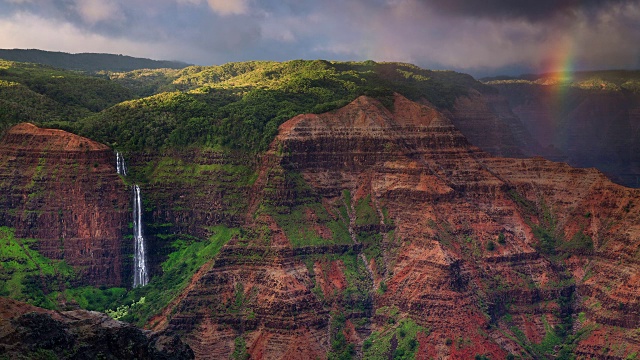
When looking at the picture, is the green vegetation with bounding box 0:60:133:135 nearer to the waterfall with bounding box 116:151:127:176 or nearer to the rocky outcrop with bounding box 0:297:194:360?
the waterfall with bounding box 116:151:127:176

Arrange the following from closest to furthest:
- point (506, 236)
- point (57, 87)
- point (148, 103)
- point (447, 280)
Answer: point (447, 280) → point (506, 236) → point (148, 103) → point (57, 87)

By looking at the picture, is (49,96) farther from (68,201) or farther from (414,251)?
(414,251)

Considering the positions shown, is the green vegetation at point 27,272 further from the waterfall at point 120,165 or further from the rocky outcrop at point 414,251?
the rocky outcrop at point 414,251

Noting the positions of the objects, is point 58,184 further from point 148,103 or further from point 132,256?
point 148,103

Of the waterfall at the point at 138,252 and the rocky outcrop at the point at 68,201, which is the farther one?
the waterfall at the point at 138,252

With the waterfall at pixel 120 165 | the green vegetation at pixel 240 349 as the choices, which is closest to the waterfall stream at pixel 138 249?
the waterfall at pixel 120 165

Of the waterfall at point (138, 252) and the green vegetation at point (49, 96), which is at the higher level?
the green vegetation at point (49, 96)

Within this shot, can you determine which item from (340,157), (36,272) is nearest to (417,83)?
(340,157)

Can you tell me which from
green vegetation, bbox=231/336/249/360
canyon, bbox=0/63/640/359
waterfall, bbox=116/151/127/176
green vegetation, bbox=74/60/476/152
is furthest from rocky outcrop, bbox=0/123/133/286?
green vegetation, bbox=231/336/249/360
